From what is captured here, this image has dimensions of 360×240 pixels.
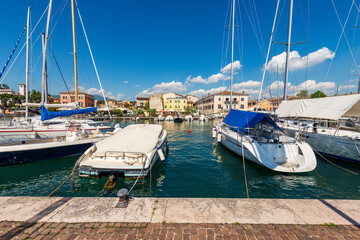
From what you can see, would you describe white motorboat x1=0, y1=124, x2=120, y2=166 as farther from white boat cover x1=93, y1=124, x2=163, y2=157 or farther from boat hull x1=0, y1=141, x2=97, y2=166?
white boat cover x1=93, y1=124, x2=163, y2=157

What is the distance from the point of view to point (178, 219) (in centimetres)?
349

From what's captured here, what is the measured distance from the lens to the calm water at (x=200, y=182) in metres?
6.51

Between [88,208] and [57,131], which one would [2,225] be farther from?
[57,131]

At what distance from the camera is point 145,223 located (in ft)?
11.1

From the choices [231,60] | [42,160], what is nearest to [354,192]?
[42,160]

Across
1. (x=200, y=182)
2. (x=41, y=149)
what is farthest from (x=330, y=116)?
(x=41, y=149)

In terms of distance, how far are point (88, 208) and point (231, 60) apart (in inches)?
907

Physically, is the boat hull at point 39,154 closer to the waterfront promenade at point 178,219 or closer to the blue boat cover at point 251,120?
the waterfront promenade at point 178,219

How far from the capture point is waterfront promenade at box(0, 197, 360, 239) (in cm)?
310

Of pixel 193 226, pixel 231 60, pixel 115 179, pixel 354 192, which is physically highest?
pixel 231 60

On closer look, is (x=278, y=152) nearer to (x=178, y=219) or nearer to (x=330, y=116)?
(x=330, y=116)

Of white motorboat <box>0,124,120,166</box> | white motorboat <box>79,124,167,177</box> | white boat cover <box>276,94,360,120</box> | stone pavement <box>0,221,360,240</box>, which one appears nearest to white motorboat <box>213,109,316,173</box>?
white boat cover <box>276,94,360,120</box>

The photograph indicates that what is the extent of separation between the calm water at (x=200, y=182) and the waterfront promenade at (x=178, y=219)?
242 cm

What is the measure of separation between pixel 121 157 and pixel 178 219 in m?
4.82
